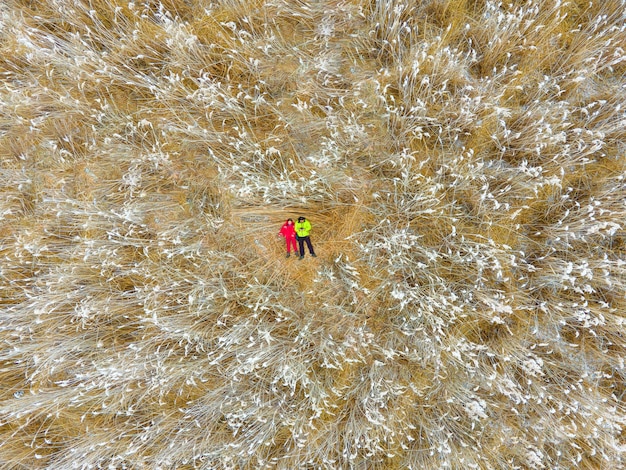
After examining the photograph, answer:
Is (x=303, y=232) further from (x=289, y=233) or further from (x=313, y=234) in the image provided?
(x=313, y=234)

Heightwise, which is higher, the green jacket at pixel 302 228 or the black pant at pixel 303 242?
the green jacket at pixel 302 228

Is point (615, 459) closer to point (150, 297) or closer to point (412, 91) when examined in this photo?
point (412, 91)

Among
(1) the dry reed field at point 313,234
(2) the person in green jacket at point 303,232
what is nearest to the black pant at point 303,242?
(2) the person in green jacket at point 303,232

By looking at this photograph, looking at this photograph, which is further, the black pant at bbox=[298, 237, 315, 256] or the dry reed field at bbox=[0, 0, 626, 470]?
the black pant at bbox=[298, 237, 315, 256]

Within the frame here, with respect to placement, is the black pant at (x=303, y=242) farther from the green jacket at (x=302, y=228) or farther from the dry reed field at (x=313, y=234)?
the dry reed field at (x=313, y=234)

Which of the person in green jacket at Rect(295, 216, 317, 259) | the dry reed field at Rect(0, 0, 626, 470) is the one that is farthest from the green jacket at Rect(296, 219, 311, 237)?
the dry reed field at Rect(0, 0, 626, 470)

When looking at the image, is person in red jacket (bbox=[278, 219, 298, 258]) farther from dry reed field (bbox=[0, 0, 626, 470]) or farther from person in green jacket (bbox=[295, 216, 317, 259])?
dry reed field (bbox=[0, 0, 626, 470])

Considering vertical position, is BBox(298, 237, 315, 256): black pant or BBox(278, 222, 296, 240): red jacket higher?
BBox(278, 222, 296, 240): red jacket
